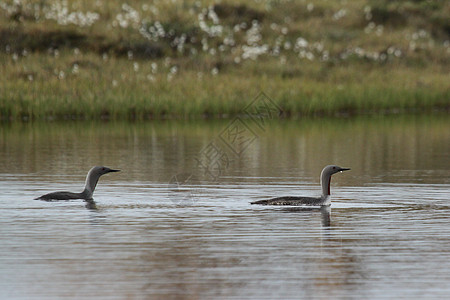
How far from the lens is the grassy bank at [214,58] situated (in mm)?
35062

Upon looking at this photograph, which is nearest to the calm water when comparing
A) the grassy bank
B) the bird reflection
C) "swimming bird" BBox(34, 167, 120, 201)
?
the bird reflection

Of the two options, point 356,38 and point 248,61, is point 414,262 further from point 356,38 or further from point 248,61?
point 356,38

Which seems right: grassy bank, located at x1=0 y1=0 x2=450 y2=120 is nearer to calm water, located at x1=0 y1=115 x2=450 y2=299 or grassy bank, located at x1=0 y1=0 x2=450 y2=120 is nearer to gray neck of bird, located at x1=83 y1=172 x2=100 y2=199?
calm water, located at x1=0 y1=115 x2=450 y2=299

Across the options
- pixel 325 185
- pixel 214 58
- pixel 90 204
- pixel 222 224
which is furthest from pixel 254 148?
pixel 214 58

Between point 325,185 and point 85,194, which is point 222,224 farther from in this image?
point 85,194

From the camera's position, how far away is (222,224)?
1385 centimetres

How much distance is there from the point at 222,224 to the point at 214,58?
2743 cm

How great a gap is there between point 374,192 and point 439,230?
13.4ft

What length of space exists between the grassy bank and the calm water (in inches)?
315

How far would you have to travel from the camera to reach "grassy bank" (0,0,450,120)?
35.1m

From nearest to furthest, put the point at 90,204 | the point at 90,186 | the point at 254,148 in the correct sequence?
the point at 90,204 < the point at 90,186 < the point at 254,148

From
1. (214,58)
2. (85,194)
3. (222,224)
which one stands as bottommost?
(222,224)

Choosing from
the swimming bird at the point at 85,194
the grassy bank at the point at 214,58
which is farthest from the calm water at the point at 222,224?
the grassy bank at the point at 214,58

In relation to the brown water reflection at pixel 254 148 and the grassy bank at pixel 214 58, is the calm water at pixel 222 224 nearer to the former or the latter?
the brown water reflection at pixel 254 148
